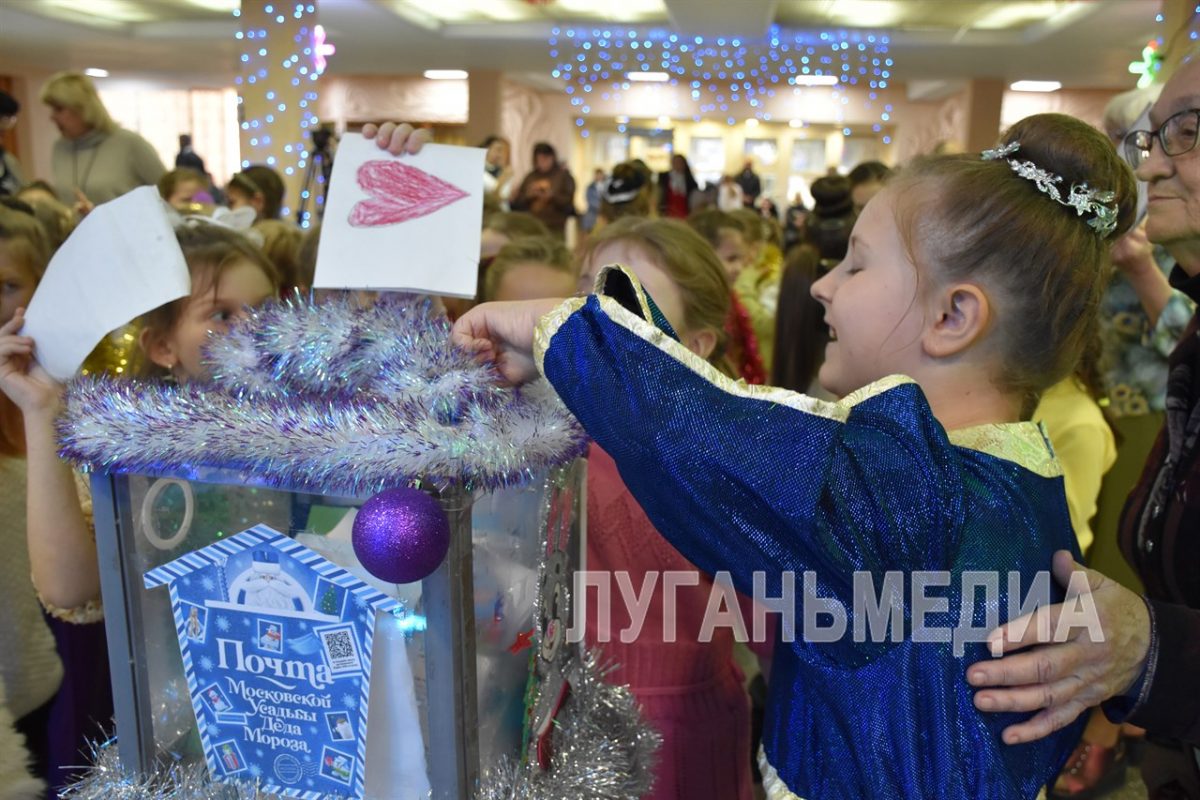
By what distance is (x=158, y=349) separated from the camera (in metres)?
1.27

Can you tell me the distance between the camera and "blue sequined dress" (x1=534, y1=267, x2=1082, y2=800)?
660 millimetres

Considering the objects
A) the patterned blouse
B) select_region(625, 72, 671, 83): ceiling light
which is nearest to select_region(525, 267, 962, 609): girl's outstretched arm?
the patterned blouse

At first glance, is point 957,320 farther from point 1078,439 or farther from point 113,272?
point 1078,439

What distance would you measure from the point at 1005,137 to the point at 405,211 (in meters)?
0.63

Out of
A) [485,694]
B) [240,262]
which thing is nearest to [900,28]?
[240,262]

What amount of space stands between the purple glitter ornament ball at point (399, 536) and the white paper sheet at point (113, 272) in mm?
285

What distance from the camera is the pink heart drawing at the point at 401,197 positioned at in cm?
81

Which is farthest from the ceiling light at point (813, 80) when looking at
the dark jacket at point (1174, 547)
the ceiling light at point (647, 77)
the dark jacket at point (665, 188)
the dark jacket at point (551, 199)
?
the dark jacket at point (1174, 547)

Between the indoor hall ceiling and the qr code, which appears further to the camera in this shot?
the indoor hall ceiling

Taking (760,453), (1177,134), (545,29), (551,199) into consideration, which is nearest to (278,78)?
(551,199)

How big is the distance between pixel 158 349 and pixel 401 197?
645mm

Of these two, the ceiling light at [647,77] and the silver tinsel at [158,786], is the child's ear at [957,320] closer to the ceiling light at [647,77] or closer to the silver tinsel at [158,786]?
the silver tinsel at [158,786]

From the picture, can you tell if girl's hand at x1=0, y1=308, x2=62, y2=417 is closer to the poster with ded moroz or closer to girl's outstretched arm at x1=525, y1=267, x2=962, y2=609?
the poster with ded moroz

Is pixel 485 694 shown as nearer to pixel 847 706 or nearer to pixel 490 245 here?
pixel 847 706
